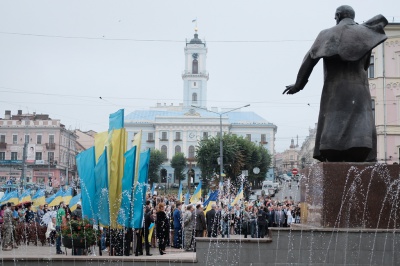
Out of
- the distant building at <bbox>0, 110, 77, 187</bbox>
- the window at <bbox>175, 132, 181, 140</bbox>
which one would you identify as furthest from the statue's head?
the window at <bbox>175, 132, 181, 140</bbox>

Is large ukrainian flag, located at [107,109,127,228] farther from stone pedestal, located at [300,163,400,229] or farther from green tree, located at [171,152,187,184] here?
green tree, located at [171,152,187,184]

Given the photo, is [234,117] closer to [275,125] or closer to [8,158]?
[275,125]

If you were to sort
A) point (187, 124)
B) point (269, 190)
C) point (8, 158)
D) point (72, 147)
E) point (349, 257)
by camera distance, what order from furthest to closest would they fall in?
point (187, 124)
point (72, 147)
point (8, 158)
point (269, 190)
point (349, 257)

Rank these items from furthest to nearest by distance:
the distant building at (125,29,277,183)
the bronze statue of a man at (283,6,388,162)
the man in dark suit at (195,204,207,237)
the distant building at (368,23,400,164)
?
1. the distant building at (125,29,277,183)
2. the distant building at (368,23,400,164)
3. the man in dark suit at (195,204,207,237)
4. the bronze statue of a man at (283,6,388,162)

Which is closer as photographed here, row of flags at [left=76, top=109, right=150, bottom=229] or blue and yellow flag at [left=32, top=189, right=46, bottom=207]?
row of flags at [left=76, top=109, right=150, bottom=229]

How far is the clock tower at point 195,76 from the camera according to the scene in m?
128

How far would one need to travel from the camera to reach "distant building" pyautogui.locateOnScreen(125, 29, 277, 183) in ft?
390

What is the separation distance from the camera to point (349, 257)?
9.03 m

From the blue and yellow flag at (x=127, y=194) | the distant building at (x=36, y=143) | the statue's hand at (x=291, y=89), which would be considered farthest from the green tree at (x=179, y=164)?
the statue's hand at (x=291, y=89)

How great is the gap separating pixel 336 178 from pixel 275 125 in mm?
114986

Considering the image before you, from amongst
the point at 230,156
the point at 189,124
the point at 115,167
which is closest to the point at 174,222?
the point at 115,167

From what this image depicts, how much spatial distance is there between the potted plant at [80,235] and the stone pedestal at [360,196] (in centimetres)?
638

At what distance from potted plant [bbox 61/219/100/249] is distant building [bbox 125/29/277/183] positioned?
3858 inches

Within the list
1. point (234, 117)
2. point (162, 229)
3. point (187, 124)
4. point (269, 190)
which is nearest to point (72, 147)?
point (187, 124)
